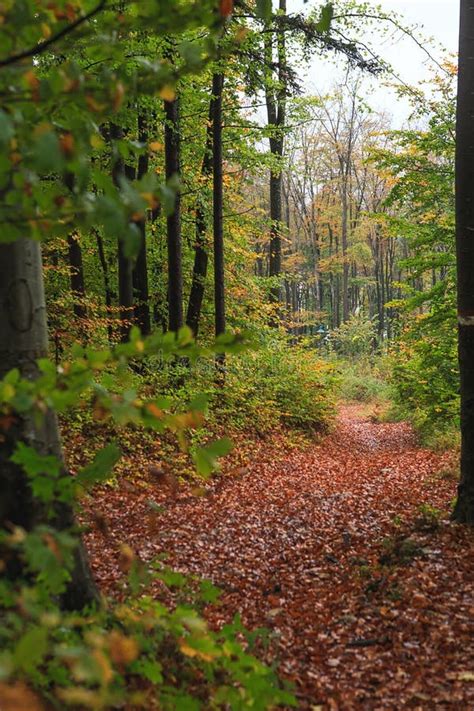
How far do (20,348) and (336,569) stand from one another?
374cm

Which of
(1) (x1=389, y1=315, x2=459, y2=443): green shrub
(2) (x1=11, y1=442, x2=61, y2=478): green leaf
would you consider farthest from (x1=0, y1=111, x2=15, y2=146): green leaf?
(1) (x1=389, y1=315, x2=459, y2=443): green shrub

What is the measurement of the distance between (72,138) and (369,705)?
3.21 m

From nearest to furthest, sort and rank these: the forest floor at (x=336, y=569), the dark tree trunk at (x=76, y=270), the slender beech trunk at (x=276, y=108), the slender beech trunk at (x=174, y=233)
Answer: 1. the forest floor at (x=336, y=569)
2. the slender beech trunk at (x=174, y=233)
3. the dark tree trunk at (x=76, y=270)
4. the slender beech trunk at (x=276, y=108)

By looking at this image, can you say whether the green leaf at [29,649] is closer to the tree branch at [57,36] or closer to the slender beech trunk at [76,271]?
the tree branch at [57,36]

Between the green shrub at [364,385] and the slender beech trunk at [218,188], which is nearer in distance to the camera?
the slender beech trunk at [218,188]

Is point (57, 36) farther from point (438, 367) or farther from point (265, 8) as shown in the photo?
point (438, 367)

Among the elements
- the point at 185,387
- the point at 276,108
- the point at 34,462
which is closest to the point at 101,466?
the point at 34,462

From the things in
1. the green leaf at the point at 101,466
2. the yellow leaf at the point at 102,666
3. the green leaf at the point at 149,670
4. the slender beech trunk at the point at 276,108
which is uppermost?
the slender beech trunk at the point at 276,108

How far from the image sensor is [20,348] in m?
2.34

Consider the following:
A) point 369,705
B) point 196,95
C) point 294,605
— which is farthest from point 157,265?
point 369,705

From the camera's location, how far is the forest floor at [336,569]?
315 cm

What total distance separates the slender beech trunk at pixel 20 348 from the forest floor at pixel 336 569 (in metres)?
0.66

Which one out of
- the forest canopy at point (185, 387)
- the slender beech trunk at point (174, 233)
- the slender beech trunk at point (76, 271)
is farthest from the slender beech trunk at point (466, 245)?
the slender beech trunk at point (76, 271)

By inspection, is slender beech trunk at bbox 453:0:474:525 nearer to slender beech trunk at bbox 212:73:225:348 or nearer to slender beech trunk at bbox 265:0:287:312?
slender beech trunk at bbox 265:0:287:312
